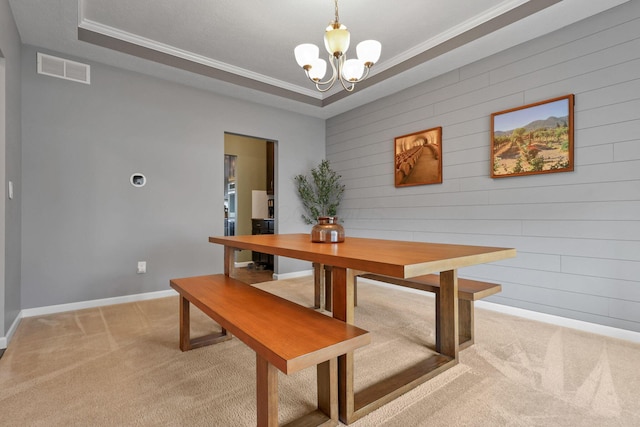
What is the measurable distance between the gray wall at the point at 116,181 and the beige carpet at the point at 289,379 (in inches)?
26.3

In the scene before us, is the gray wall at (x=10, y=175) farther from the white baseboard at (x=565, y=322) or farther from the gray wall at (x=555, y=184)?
the white baseboard at (x=565, y=322)

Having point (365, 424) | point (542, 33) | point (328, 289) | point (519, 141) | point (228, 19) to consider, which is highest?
point (228, 19)

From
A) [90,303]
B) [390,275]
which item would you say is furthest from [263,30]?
[90,303]

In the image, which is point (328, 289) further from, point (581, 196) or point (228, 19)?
point (228, 19)

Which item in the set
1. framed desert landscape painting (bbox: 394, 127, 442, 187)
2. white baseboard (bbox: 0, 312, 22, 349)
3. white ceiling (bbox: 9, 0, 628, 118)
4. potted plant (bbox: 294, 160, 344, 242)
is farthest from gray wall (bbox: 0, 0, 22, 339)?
framed desert landscape painting (bbox: 394, 127, 442, 187)

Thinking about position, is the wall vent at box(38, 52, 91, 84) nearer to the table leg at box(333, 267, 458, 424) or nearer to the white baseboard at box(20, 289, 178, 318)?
the white baseboard at box(20, 289, 178, 318)

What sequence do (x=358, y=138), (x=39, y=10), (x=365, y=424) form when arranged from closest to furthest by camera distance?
(x=365, y=424), (x=39, y=10), (x=358, y=138)

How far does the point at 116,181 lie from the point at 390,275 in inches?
132

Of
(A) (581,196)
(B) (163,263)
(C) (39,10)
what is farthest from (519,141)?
(C) (39,10)

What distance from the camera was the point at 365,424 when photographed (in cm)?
139

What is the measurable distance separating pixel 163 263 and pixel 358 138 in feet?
10.2

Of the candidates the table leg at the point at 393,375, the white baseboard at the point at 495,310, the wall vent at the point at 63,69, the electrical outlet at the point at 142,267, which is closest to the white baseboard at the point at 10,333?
the white baseboard at the point at 495,310

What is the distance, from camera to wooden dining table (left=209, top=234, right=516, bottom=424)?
3.96 ft

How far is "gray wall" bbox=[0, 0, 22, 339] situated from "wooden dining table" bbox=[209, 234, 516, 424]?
173cm
